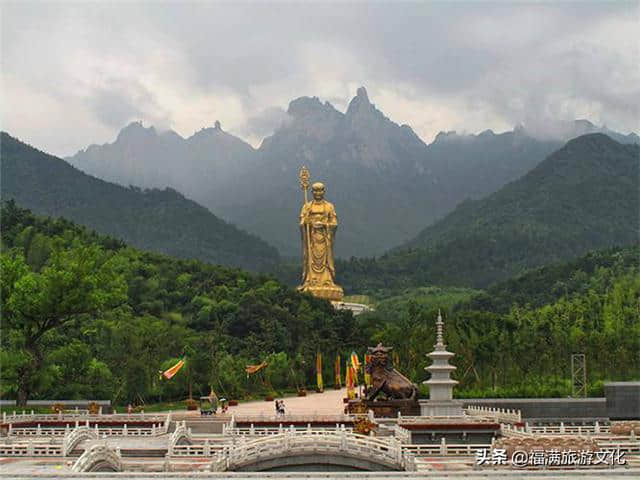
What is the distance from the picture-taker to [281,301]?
66.2 meters

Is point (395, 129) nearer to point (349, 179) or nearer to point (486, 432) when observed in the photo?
point (349, 179)

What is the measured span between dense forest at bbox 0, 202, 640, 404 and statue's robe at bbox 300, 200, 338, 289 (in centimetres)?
428

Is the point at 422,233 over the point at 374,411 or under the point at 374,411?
over

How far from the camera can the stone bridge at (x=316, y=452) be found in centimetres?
2025

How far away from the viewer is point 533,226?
127 meters

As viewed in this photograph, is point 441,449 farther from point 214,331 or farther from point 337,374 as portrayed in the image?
point 214,331

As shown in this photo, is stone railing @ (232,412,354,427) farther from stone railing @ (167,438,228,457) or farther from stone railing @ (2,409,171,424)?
stone railing @ (167,438,228,457)

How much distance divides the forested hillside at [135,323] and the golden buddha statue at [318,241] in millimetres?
4010

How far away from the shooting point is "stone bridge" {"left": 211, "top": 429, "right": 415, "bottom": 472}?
2025 centimetres

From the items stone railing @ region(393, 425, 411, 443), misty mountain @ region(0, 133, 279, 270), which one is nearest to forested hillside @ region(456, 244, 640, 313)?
misty mountain @ region(0, 133, 279, 270)

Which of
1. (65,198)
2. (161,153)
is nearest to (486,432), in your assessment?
(65,198)

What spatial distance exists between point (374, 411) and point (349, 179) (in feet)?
476

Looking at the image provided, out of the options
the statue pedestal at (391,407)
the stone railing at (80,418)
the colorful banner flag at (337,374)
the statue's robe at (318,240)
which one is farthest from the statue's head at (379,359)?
the statue's robe at (318,240)

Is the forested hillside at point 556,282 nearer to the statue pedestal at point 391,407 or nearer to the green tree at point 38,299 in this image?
the statue pedestal at point 391,407
